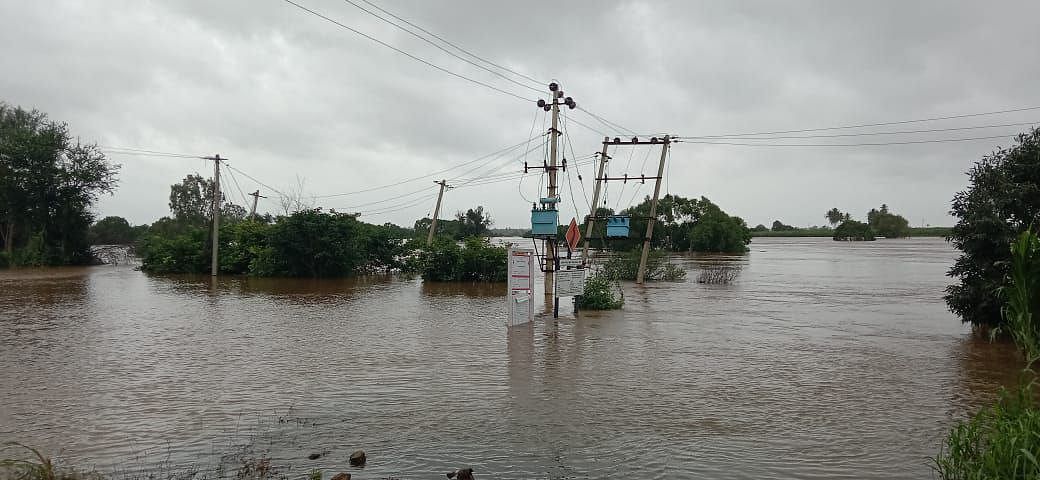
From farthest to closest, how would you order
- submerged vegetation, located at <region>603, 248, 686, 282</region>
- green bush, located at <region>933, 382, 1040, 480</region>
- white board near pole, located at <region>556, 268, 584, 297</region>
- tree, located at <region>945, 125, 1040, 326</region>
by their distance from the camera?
submerged vegetation, located at <region>603, 248, 686, 282</region> < white board near pole, located at <region>556, 268, 584, 297</region> < tree, located at <region>945, 125, 1040, 326</region> < green bush, located at <region>933, 382, 1040, 480</region>

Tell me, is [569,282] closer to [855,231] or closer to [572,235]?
[572,235]

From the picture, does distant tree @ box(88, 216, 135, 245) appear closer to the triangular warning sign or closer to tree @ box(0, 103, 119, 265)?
tree @ box(0, 103, 119, 265)

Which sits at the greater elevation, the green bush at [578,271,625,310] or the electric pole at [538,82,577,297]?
the electric pole at [538,82,577,297]

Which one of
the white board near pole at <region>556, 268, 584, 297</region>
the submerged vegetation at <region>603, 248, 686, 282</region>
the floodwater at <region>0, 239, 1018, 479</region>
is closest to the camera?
the floodwater at <region>0, 239, 1018, 479</region>

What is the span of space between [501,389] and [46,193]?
4434cm

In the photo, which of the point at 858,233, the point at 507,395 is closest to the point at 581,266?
the point at 507,395

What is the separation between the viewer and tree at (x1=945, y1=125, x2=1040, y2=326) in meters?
13.1

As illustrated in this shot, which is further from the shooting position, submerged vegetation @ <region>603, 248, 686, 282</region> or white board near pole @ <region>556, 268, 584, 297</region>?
submerged vegetation @ <region>603, 248, 686, 282</region>

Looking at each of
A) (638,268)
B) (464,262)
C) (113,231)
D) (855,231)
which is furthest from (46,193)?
(855,231)

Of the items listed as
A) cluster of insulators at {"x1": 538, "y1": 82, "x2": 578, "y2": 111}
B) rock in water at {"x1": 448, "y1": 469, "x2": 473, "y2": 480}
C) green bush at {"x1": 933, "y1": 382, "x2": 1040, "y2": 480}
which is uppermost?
cluster of insulators at {"x1": 538, "y1": 82, "x2": 578, "y2": 111}

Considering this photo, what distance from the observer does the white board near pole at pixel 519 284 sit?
14375mm

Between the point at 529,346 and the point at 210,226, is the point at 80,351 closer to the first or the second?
the point at 529,346

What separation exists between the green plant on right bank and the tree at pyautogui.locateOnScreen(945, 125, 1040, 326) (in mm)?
8837

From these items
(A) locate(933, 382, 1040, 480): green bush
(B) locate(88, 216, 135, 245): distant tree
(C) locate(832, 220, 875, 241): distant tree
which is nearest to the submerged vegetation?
(A) locate(933, 382, 1040, 480): green bush
